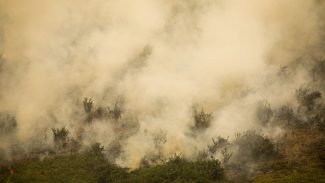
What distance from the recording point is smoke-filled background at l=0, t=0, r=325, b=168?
44.5 metres

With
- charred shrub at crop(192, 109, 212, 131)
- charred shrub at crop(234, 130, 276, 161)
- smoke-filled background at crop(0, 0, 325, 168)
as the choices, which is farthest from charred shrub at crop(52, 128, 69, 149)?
charred shrub at crop(234, 130, 276, 161)

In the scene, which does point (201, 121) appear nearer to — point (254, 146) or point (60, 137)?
point (254, 146)

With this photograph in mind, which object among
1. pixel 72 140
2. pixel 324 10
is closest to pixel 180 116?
pixel 72 140

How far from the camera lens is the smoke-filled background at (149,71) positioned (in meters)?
44.5

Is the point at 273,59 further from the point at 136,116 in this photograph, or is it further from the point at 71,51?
the point at 71,51

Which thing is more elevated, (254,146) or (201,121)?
(201,121)

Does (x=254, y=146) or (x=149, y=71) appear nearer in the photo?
(x=254, y=146)

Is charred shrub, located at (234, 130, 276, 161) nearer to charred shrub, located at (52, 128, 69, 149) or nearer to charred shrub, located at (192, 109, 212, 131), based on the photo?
charred shrub, located at (192, 109, 212, 131)

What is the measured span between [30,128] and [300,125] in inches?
1244

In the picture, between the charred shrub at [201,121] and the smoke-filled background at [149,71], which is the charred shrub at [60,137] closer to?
the smoke-filled background at [149,71]

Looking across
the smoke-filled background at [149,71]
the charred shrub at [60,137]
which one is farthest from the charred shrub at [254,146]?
the charred shrub at [60,137]

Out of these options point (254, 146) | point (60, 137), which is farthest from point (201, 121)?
point (60, 137)

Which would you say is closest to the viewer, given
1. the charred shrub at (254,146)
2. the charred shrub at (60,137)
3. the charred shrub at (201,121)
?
the charred shrub at (254,146)

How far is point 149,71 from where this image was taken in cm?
5047
